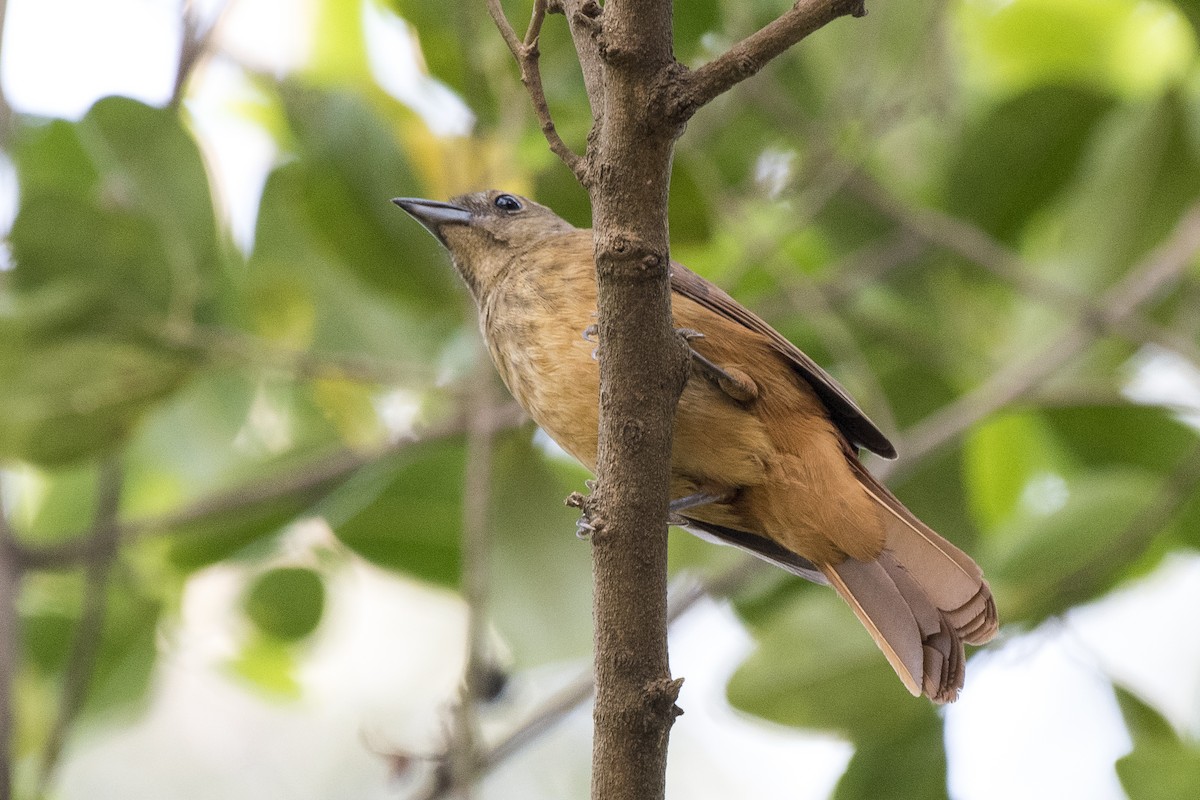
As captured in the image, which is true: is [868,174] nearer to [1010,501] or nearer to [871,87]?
[871,87]

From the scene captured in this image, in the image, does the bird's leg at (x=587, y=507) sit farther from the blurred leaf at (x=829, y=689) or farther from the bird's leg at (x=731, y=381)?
the blurred leaf at (x=829, y=689)

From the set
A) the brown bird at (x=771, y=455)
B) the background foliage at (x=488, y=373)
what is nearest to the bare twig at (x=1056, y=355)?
the background foliage at (x=488, y=373)

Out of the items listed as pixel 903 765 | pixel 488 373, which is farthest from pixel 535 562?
pixel 903 765

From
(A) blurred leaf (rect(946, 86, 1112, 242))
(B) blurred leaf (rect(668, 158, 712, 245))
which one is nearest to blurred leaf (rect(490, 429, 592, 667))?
(B) blurred leaf (rect(668, 158, 712, 245))

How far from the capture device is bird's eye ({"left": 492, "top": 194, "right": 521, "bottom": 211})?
383 centimetres

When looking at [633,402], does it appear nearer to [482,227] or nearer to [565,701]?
[565,701]

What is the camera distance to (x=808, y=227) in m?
4.53

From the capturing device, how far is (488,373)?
3801 mm

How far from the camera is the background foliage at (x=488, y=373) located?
365 cm

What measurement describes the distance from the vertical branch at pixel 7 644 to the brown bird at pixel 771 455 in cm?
136

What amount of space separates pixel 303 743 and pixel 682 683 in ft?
17.1

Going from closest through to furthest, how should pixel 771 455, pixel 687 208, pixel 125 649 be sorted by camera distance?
pixel 771 455 → pixel 687 208 → pixel 125 649

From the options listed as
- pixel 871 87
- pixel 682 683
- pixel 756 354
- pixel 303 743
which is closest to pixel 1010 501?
pixel 871 87

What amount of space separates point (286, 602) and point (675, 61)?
2992 millimetres
